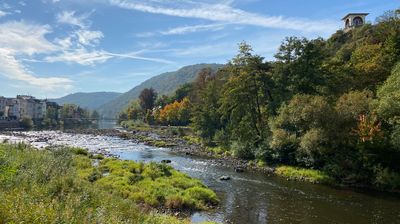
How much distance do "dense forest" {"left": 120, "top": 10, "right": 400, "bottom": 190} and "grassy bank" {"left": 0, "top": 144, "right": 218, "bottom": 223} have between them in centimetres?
1654

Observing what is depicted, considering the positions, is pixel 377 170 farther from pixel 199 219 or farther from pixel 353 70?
pixel 353 70

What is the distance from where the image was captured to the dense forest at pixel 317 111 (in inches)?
1442

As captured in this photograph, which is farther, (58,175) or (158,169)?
(158,169)

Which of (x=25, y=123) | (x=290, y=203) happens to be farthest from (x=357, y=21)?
(x=25, y=123)

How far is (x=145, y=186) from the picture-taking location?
31.0 meters

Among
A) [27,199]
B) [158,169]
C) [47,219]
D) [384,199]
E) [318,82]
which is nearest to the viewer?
[47,219]

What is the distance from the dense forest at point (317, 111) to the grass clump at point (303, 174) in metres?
0.95

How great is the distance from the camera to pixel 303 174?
4200 centimetres

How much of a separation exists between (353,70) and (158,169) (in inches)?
1424

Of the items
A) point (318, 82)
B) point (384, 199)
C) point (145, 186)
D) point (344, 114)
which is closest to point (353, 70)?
point (318, 82)

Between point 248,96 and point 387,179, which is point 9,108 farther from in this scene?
point 387,179

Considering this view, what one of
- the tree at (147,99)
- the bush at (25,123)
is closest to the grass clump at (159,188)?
the bush at (25,123)

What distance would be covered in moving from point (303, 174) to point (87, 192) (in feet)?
96.7

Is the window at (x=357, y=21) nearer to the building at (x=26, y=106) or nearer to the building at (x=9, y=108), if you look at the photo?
the building at (x=9, y=108)
